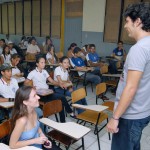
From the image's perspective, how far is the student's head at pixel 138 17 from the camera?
4.38 feet

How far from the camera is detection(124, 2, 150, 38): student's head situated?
1.33 metres

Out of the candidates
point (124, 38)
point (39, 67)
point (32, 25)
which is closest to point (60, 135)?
point (39, 67)

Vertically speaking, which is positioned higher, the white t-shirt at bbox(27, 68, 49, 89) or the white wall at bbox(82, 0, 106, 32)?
the white wall at bbox(82, 0, 106, 32)

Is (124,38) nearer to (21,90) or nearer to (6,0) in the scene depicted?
(21,90)

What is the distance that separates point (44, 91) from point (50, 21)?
659 centimetres

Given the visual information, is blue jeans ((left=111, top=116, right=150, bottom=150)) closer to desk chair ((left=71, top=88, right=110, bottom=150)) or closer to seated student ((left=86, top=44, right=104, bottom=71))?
desk chair ((left=71, top=88, right=110, bottom=150))

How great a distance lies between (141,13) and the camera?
1.34 m

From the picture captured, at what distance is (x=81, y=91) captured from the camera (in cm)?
316

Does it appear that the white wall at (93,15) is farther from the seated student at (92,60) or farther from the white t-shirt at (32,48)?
the white t-shirt at (32,48)

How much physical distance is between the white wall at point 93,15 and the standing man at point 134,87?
6.09 metres

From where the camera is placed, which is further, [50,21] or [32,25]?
[32,25]

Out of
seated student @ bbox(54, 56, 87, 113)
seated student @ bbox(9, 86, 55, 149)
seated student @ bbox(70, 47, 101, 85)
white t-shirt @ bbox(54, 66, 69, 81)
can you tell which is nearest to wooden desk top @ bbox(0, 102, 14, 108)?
seated student @ bbox(9, 86, 55, 149)

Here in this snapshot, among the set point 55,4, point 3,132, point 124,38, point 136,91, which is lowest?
point 3,132

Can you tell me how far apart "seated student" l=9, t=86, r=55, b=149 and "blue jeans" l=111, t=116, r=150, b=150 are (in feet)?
2.32
